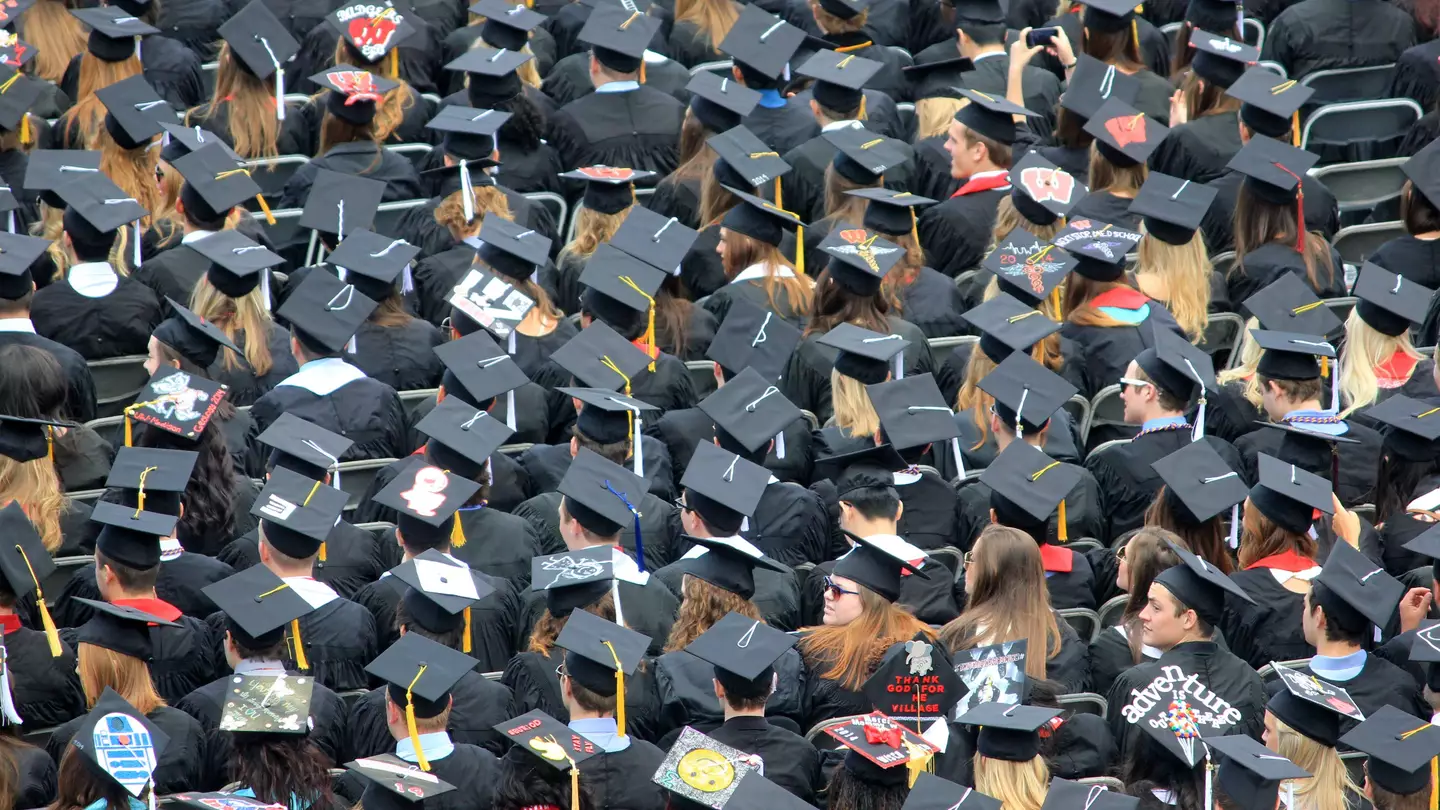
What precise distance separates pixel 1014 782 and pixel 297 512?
2627mm

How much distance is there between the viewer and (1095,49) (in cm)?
1042

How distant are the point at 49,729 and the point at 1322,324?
498 cm

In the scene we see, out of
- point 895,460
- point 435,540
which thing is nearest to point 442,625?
point 435,540

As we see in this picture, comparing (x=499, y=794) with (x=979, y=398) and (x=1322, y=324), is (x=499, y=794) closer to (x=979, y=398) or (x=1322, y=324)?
(x=979, y=398)

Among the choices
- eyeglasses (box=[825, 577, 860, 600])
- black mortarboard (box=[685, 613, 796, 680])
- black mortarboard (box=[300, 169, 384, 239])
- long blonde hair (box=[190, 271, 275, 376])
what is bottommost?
long blonde hair (box=[190, 271, 275, 376])

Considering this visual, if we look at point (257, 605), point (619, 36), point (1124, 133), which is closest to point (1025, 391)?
point (1124, 133)

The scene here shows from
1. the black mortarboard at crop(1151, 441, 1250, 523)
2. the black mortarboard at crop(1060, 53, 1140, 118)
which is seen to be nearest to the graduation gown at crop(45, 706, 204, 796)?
the black mortarboard at crop(1151, 441, 1250, 523)

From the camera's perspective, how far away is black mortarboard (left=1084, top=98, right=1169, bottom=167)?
9.62 metres

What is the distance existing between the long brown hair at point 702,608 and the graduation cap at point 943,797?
1.13 metres

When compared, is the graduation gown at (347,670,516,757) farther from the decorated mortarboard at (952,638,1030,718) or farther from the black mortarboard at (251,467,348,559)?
the decorated mortarboard at (952,638,1030,718)

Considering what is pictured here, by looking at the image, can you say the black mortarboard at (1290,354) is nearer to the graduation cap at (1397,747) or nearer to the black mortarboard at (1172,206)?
the black mortarboard at (1172,206)

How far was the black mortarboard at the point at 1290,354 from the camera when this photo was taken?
8344 mm

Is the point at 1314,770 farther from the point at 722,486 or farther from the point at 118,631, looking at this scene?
the point at 118,631

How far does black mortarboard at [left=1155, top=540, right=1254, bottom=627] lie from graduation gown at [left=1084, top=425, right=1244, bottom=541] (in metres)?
1.08
